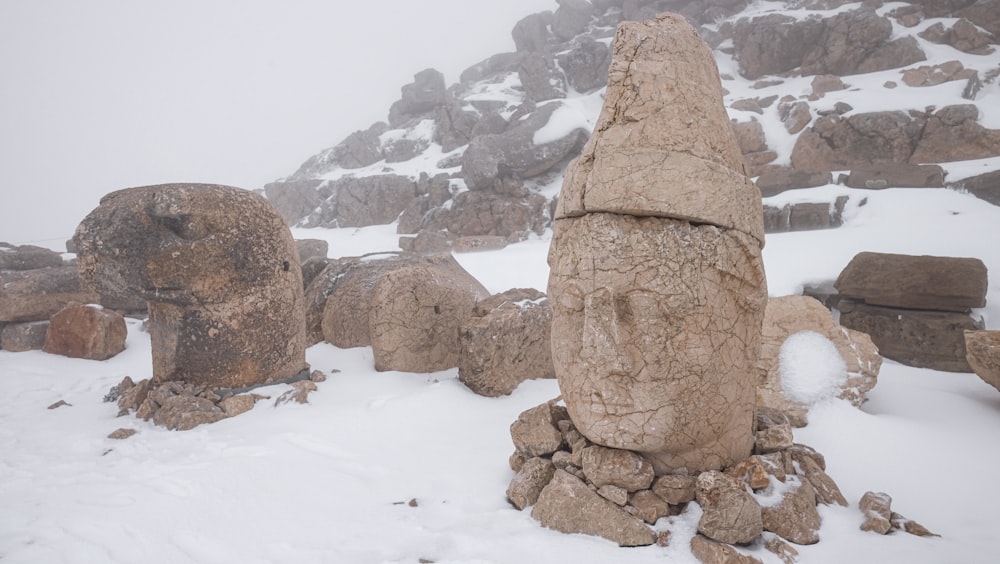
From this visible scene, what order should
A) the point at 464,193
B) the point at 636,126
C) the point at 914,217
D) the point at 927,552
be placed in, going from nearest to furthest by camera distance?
the point at 927,552 < the point at 636,126 < the point at 914,217 < the point at 464,193

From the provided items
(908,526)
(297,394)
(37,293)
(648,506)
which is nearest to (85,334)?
(37,293)

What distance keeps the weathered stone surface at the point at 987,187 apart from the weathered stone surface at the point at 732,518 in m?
8.51

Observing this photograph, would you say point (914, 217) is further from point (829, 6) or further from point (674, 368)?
point (829, 6)

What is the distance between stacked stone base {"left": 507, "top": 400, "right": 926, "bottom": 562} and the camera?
76.2 inches

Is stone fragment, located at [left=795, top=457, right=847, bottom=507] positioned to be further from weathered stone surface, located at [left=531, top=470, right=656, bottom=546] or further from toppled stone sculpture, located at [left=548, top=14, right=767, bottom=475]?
weathered stone surface, located at [left=531, top=470, right=656, bottom=546]

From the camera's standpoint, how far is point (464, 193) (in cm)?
1675

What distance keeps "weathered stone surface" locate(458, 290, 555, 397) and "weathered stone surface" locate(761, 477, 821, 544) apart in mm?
1984

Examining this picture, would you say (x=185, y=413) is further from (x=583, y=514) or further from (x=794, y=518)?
(x=794, y=518)

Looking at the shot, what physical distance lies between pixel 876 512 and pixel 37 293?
818 centimetres

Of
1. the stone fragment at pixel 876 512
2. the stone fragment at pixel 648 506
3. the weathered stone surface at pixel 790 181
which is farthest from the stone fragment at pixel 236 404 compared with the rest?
the weathered stone surface at pixel 790 181

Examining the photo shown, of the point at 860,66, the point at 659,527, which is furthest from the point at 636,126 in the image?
the point at 860,66

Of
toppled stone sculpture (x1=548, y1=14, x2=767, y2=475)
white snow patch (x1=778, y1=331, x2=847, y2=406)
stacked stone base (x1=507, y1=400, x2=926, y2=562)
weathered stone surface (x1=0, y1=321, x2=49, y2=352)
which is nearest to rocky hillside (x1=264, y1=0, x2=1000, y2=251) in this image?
white snow patch (x1=778, y1=331, x2=847, y2=406)

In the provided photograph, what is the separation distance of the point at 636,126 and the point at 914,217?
7.10 m

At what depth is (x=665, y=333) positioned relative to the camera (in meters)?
2.14
